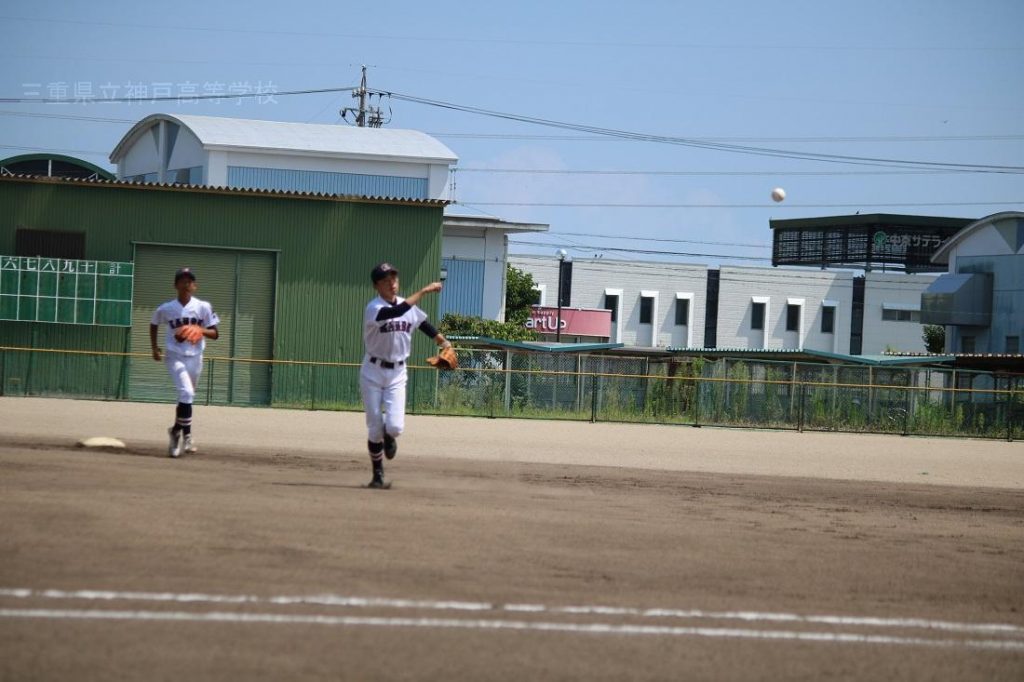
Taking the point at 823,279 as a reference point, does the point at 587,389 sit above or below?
below

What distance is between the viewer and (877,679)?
5.46m

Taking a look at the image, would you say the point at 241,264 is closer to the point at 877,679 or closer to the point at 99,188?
the point at 99,188

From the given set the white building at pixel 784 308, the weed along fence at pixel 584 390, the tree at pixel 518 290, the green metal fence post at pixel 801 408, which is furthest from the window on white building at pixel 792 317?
the green metal fence post at pixel 801 408

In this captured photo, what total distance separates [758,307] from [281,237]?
55849 mm

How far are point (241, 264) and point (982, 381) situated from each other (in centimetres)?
1884

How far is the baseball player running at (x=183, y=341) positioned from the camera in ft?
45.4

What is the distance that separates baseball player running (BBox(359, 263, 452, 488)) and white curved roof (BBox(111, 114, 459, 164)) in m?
36.8

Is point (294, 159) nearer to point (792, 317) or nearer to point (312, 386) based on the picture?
point (312, 386)

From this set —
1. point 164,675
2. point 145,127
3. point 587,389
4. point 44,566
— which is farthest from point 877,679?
point 145,127

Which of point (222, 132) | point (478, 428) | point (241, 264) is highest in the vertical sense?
point (222, 132)

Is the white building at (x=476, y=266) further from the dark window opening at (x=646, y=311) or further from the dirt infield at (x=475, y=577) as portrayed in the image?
the dirt infield at (x=475, y=577)

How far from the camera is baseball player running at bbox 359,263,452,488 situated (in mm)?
11570

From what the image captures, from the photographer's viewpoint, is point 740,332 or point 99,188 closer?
point 99,188

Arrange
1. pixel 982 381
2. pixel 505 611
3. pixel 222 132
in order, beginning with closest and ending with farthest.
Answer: pixel 505 611 → pixel 982 381 → pixel 222 132
